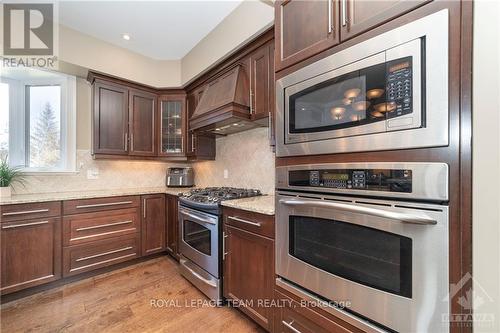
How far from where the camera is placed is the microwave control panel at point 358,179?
844 millimetres

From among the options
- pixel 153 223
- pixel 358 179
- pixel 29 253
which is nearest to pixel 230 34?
pixel 358 179

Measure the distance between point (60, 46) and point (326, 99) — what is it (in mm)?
2950

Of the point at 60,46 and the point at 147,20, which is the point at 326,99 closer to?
the point at 147,20

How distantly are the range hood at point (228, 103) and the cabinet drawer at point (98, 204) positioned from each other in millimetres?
1277

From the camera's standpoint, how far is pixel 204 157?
3166 millimetres

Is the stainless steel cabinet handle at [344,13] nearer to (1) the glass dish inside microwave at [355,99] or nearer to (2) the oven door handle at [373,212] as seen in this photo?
(1) the glass dish inside microwave at [355,99]

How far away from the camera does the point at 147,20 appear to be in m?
2.33

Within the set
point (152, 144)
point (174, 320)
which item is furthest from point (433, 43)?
point (152, 144)

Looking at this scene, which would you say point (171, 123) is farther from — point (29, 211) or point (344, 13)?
point (344, 13)

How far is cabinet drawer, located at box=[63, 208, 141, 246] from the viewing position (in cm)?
233

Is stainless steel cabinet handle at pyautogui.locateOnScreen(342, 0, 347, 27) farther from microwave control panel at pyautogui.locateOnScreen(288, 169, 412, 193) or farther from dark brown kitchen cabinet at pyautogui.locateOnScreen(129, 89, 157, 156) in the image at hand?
dark brown kitchen cabinet at pyautogui.locateOnScreen(129, 89, 157, 156)

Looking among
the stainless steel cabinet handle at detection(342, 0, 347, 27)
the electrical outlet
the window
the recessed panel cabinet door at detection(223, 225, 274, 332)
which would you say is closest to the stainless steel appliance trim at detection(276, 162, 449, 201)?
the stainless steel cabinet handle at detection(342, 0, 347, 27)

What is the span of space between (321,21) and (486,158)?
93 cm

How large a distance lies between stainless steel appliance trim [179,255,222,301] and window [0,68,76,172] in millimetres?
2015
